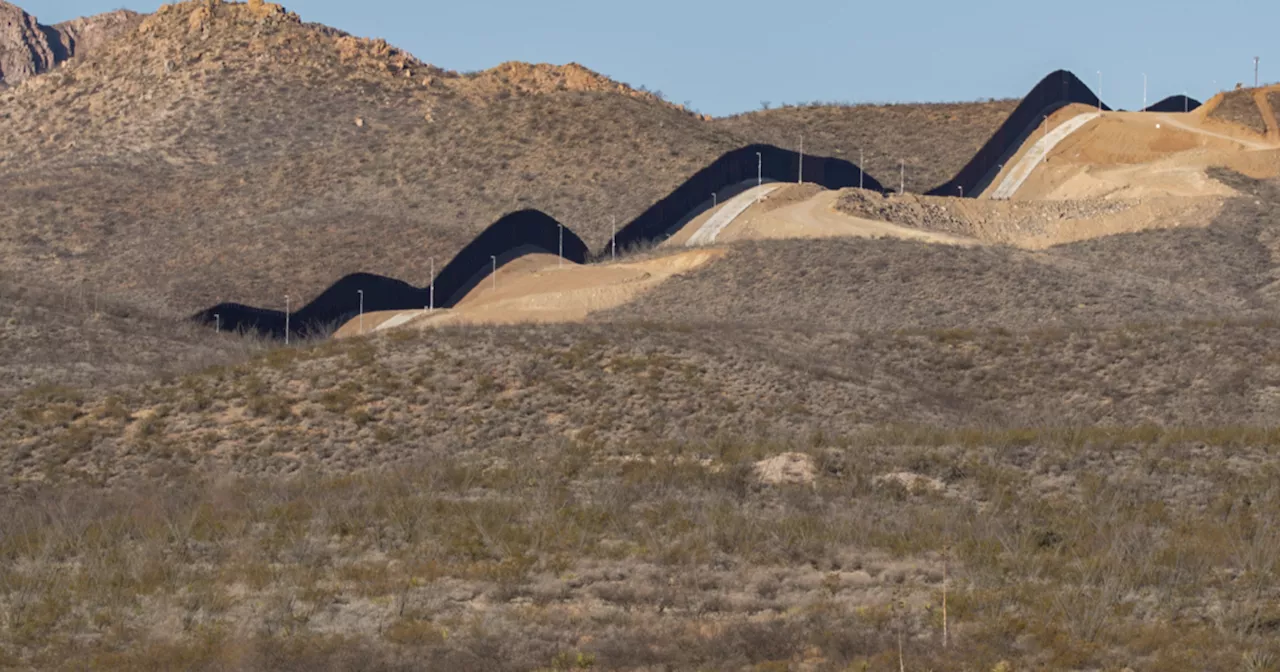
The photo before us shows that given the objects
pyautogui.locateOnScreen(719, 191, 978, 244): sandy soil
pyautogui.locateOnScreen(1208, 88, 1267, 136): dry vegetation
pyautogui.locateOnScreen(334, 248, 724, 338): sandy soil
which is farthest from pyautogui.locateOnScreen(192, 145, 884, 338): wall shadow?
pyautogui.locateOnScreen(1208, 88, 1267, 136): dry vegetation

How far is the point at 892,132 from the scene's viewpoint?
129 metres

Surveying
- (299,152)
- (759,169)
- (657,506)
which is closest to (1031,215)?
(759,169)

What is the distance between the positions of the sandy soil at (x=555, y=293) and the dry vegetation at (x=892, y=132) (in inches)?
1586

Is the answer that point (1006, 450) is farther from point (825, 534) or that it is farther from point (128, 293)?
point (128, 293)

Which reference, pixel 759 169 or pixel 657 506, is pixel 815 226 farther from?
pixel 657 506

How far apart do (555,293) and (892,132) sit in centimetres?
6221

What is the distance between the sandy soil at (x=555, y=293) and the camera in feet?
233

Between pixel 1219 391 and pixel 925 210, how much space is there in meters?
46.8

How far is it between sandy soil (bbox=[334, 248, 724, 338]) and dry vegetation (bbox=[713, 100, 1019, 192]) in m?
40.3

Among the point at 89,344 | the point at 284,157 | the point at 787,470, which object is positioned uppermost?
the point at 284,157

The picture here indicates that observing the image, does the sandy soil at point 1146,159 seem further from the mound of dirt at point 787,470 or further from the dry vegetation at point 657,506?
the mound of dirt at point 787,470

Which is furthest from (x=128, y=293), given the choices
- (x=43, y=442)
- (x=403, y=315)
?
(x=43, y=442)

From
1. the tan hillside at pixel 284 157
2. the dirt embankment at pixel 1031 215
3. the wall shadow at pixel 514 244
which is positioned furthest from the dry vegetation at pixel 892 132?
the dirt embankment at pixel 1031 215

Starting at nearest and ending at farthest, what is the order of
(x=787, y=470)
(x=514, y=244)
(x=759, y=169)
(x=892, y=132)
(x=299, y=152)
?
(x=787, y=470) < (x=514, y=244) < (x=759, y=169) < (x=299, y=152) < (x=892, y=132)
